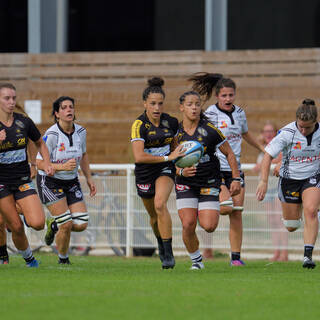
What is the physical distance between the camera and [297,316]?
662 cm

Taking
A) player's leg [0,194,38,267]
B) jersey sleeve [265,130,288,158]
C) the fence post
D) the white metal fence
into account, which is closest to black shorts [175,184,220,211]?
jersey sleeve [265,130,288,158]

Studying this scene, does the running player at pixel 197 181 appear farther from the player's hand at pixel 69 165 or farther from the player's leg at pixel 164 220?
the player's hand at pixel 69 165

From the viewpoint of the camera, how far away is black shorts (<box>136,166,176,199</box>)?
1084 cm

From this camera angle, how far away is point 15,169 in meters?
10.6

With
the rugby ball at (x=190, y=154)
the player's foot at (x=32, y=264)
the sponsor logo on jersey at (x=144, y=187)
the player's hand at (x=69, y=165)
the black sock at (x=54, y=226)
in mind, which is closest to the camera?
the rugby ball at (x=190, y=154)

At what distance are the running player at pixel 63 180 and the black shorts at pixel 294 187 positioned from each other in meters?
2.47

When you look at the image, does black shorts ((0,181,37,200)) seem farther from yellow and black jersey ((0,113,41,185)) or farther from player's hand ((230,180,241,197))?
player's hand ((230,180,241,197))

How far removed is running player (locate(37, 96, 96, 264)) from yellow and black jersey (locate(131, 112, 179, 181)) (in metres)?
1.07

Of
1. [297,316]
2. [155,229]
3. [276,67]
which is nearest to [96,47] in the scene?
[276,67]

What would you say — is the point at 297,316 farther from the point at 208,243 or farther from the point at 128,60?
the point at 128,60

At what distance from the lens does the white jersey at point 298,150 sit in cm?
1093

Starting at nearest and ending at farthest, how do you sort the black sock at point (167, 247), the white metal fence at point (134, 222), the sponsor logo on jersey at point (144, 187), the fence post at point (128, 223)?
the black sock at point (167, 247)
the sponsor logo on jersey at point (144, 187)
the white metal fence at point (134, 222)
the fence post at point (128, 223)

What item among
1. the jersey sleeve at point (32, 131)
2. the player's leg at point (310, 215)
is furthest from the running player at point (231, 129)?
the jersey sleeve at point (32, 131)

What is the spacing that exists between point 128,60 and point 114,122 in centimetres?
130
